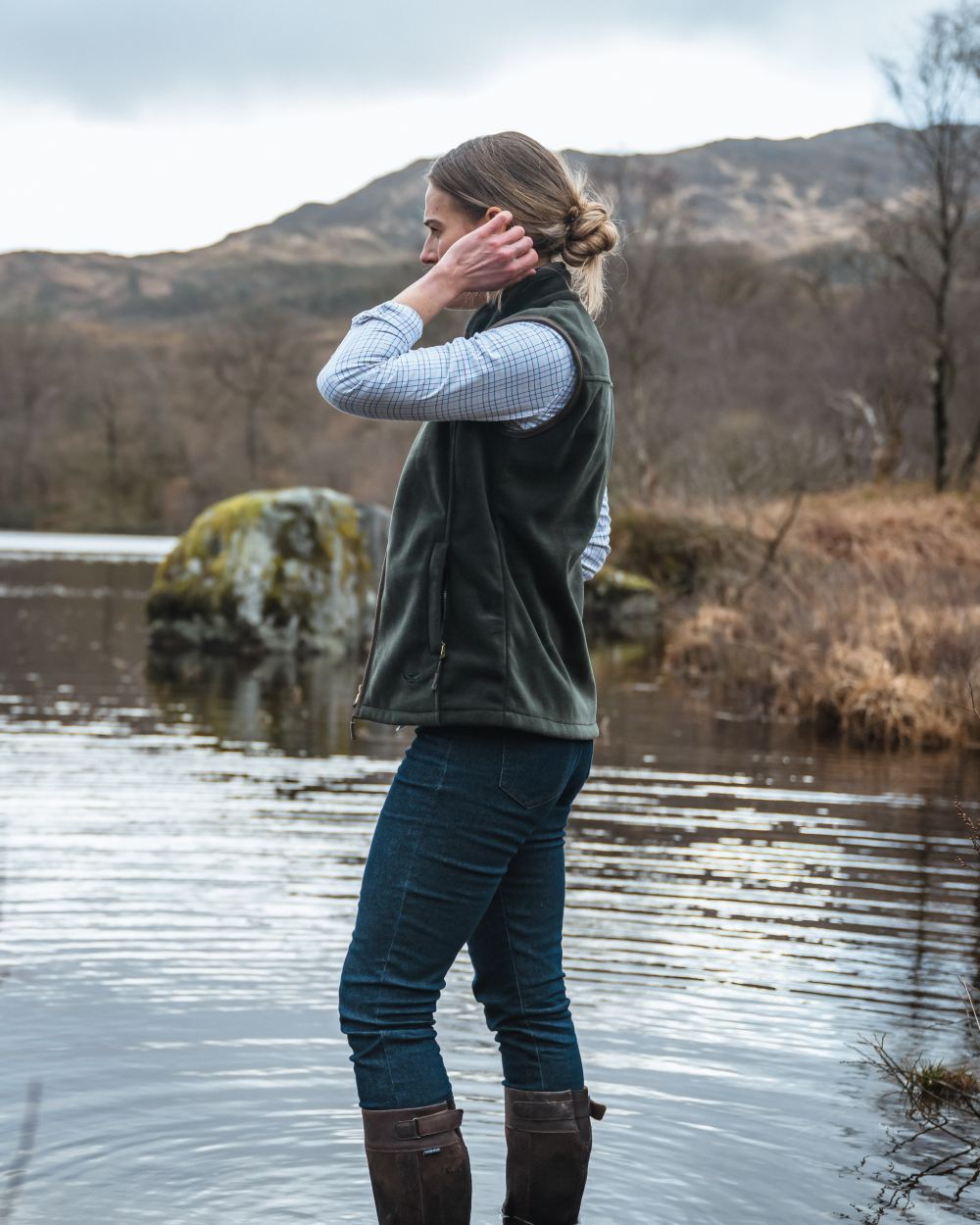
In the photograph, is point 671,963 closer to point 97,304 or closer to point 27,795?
point 27,795

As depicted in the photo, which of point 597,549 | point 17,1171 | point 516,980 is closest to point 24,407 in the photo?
point 17,1171

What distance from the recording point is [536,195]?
2.78 meters

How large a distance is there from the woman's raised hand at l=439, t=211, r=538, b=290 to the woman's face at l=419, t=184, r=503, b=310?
0.13 feet

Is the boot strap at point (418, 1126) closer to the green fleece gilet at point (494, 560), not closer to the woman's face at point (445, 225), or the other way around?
the green fleece gilet at point (494, 560)

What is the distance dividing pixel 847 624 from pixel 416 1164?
430 inches

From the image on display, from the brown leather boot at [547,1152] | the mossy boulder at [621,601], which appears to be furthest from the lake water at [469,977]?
the mossy boulder at [621,601]

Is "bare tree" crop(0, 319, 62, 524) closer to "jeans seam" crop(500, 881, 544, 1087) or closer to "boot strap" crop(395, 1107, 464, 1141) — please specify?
"jeans seam" crop(500, 881, 544, 1087)

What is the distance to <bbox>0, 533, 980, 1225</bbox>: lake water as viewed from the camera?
135 inches

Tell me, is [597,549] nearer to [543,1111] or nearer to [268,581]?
[543,1111]

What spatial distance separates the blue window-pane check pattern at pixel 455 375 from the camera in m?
2.55

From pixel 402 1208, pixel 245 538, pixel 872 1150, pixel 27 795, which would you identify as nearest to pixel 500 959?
pixel 402 1208

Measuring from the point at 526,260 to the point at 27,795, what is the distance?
20.4 ft

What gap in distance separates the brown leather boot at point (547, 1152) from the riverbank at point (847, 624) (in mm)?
3608

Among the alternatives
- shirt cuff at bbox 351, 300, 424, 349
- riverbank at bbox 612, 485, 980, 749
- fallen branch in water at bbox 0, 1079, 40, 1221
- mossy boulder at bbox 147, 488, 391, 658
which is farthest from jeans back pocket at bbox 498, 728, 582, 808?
mossy boulder at bbox 147, 488, 391, 658
